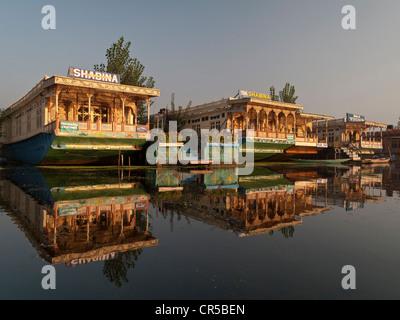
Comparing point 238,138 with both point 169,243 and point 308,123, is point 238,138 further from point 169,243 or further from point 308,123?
point 169,243

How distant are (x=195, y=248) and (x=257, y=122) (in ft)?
103

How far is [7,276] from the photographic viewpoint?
3.74 m

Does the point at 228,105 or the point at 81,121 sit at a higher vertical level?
the point at 228,105

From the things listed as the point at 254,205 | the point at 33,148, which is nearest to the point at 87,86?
the point at 33,148

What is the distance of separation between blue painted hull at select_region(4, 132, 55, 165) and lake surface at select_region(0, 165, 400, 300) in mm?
17502

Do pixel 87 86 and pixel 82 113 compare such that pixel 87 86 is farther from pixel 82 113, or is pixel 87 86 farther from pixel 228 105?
pixel 228 105

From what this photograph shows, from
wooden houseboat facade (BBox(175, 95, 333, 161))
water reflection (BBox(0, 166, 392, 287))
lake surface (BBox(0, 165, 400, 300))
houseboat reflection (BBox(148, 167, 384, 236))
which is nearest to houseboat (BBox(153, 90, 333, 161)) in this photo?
wooden houseboat facade (BBox(175, 95, 333, 161))

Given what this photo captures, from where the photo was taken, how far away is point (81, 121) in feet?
82.4

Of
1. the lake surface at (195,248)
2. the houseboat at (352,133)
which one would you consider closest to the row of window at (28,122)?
the lake surface at (195,248)

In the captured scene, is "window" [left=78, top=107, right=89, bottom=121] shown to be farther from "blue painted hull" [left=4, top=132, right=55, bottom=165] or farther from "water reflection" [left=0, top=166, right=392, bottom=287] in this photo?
"water reflection" [left=0, top=166, right=392, bottom=287]

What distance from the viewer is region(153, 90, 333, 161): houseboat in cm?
3384

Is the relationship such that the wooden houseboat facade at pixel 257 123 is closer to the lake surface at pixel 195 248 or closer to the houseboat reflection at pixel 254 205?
the houseboat reflection at pixel 254 205

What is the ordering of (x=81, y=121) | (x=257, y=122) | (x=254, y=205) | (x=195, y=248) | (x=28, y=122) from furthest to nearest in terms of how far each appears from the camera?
(x=257, y=122)
(x=28, y=122)
(x=81, y=121)
(x=254, y=205)
(x=195, y=248)
